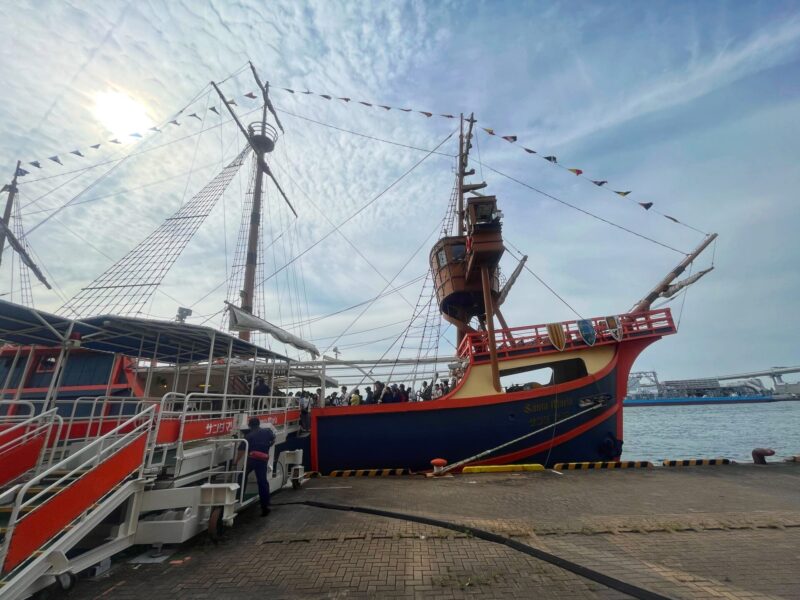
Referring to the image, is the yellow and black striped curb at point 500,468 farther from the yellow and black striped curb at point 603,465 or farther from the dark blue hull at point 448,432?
the yellow and black striped curb at point 603,465

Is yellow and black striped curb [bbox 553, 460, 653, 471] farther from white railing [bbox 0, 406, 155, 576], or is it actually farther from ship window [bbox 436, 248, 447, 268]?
white railing [bbox 0, 406, 155, 576]

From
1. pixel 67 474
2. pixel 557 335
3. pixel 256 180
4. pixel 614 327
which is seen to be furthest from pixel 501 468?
pixel 256 180

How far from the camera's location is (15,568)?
329 cm

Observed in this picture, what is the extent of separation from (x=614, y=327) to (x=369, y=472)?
8774 millimetres

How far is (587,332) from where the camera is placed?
11.5 m

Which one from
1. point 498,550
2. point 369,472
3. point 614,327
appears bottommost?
point 498,550

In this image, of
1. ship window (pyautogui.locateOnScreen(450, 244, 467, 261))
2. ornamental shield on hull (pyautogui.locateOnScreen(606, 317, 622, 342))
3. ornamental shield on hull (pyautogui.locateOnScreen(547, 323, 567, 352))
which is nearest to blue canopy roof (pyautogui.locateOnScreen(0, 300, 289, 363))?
ship window (pyautogui.locateOnScreen(450, 244, 467, 261))

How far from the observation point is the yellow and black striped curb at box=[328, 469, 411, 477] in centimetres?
988

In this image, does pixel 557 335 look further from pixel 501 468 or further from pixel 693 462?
pixel 693 462

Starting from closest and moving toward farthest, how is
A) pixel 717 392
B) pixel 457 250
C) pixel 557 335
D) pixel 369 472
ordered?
1. pixel 369 472
2. pixel 557 335
3. pixel 457 250
4. pixel 717 392

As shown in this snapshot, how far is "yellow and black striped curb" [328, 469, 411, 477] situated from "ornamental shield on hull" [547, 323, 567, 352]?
5.86 m

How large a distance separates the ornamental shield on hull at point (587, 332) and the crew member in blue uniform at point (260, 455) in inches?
376

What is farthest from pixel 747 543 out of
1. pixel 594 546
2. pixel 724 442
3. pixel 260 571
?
pixel 724 442

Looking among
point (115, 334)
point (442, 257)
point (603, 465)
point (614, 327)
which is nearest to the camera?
point (115, 334)
